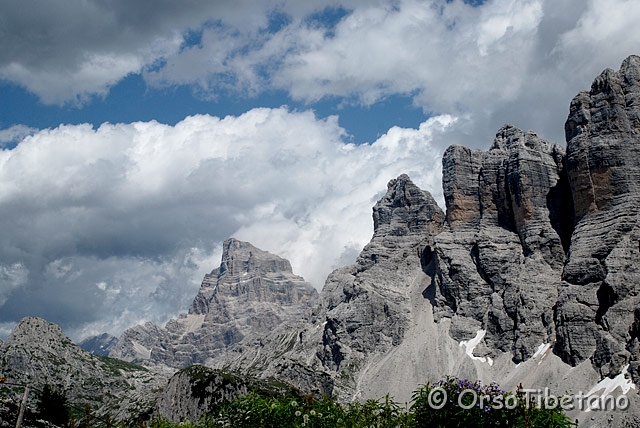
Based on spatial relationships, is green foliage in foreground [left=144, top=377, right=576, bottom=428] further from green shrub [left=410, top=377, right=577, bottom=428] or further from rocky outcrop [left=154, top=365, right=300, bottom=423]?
rocky outcrop [left=154, top=365, right=300, bottom=423]

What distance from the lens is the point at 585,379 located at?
179000 mm

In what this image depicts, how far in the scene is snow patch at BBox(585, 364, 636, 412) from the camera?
16725 centimetres

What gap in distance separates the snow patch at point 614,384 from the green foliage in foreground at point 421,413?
463 feet

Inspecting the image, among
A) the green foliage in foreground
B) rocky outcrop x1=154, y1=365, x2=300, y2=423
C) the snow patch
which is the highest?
the snow patch

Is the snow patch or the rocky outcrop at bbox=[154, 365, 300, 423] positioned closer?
the rocky outcrop at bbox=[154, 365, 300, 423]

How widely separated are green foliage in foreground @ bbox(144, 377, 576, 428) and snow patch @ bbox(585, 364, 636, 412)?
141 metres

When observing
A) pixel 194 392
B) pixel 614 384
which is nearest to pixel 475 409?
pixel 194 392

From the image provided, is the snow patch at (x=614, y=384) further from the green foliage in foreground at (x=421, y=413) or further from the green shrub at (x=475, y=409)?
the green shrub at (x=475, y=409)

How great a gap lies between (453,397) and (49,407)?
80.6 metres

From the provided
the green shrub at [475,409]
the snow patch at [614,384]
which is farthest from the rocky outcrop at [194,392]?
the green shrub at [475,409]

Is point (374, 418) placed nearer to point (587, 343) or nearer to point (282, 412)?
point (282, 412)

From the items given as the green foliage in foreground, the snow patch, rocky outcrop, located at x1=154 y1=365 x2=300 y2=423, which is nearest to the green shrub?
the green foliage in foreground

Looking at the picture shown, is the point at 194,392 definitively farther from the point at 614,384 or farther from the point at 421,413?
the point at 421,413

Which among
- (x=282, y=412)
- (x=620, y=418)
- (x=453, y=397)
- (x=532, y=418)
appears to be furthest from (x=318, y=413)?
(x=620, y=418)
